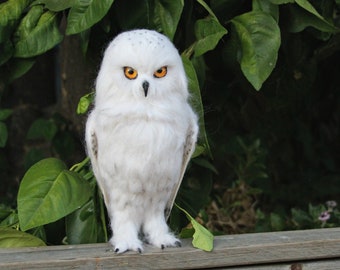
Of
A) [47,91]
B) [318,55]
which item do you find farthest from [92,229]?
[47,91]

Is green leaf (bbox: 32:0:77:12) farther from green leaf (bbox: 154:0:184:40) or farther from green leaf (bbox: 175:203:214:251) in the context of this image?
green leaf (bbox: 175:203:214:251)

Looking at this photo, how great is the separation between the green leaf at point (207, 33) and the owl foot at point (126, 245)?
1.63 feet

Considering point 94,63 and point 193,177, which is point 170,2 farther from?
point 193,177

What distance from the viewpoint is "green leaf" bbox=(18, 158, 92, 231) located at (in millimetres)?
1473

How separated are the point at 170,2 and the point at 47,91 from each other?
56.6 inches

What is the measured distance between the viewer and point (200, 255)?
1.39 m

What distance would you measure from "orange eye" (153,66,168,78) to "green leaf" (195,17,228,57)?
25cm

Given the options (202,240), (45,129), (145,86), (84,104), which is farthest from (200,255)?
(45,129)

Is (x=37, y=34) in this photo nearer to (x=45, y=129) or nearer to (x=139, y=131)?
(x=139, y=131)

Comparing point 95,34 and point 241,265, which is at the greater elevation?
point 95,34

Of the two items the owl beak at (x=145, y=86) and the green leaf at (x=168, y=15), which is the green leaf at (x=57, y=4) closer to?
the green leaf at (x=168, y=15)

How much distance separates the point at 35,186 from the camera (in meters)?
1.53

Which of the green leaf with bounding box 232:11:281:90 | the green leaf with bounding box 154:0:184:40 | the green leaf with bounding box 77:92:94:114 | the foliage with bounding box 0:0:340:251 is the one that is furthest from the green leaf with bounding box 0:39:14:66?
the green leaf with bounding box 232:11:281:90

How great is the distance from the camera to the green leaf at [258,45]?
1.59 meters
